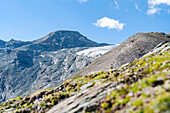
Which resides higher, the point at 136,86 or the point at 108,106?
the point at 136,86

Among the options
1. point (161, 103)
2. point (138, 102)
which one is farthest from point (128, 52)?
point (161, 103)

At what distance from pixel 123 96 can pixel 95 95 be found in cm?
217

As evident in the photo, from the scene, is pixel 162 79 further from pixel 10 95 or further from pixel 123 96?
pixel 10 95

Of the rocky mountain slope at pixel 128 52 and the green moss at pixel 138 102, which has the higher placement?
the rocky mountain slope at pixel 128 52

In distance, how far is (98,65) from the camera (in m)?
26.9

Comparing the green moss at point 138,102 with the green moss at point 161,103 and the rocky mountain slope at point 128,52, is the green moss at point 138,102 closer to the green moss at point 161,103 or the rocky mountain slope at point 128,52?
the green moss at point 161,103

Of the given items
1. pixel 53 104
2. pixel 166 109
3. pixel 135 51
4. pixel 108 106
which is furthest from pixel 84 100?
pixel 135 51

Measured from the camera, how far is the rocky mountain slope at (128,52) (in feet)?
83.3

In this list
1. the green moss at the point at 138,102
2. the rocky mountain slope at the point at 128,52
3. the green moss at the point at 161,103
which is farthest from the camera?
the rocky mountain slope at the point at 128,52

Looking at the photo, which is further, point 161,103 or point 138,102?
point 138,102

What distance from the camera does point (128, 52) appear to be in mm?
27297

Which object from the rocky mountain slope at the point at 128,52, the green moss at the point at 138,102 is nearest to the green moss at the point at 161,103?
the green moss at the point at 138,102

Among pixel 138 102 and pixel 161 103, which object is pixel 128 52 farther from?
pixel 161 103

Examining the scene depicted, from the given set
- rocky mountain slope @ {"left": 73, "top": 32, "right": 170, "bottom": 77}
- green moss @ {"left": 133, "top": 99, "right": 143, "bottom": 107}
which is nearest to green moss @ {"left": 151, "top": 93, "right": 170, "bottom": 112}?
green moss @ {"left": 133, "top": 99, "right": 143, "bottom": 107}
